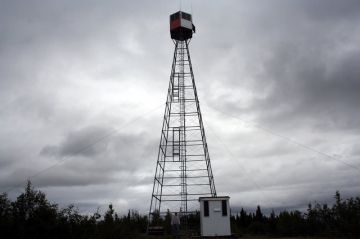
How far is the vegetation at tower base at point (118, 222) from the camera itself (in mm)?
18266

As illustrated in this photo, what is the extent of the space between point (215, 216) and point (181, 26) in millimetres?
15953

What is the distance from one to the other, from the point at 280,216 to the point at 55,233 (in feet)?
68.6

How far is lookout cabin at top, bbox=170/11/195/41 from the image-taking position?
1453 inches

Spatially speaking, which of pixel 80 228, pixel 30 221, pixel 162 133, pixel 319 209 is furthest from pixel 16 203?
pixel 319 209

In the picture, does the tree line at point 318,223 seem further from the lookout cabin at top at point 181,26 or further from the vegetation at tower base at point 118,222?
the lookout cabin at top at point 181,26

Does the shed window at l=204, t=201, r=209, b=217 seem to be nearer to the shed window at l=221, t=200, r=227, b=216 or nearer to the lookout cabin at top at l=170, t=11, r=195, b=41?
the shed window at l=221, t=200, r=227, b=216

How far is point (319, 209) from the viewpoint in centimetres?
3130

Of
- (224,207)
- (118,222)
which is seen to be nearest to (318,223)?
(224,207)

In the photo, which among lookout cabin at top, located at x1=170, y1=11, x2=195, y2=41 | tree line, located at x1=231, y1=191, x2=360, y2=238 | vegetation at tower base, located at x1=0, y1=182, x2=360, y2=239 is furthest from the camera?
lookout cabin at top, located at x1=170, y1=11, x2=195, y2=41

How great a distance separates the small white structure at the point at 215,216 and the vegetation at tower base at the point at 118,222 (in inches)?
171

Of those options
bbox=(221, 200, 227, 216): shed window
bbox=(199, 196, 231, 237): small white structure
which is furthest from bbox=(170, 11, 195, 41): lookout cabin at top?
bbox=(221, 200, 227, 216): shed window

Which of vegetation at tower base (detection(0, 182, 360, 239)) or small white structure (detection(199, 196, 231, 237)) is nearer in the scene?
vegetation at tower base (detection(0, 182, 360, 239))

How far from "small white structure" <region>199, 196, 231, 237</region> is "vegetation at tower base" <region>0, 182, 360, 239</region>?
4.34 meters

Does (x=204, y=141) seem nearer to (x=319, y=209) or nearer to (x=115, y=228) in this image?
(x=319, y=209)
